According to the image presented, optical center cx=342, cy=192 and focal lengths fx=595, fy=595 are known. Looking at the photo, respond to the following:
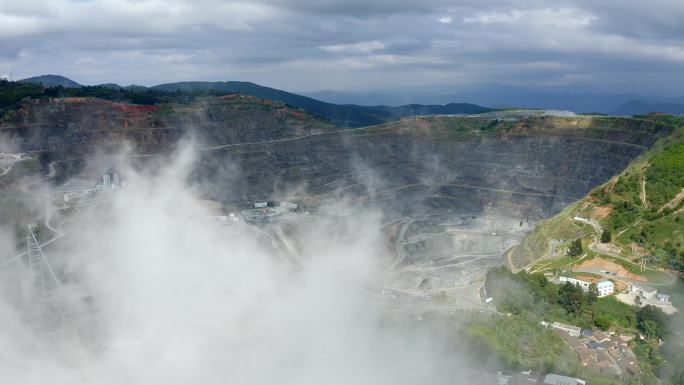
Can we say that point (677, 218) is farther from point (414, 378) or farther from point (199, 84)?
point (199, 84)

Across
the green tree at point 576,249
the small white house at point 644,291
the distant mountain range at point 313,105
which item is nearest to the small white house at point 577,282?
the small white house at point 644,291

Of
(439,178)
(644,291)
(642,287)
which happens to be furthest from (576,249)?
(439,178)

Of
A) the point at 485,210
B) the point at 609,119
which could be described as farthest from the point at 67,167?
the point at 609,119

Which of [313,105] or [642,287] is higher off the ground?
[313,105]

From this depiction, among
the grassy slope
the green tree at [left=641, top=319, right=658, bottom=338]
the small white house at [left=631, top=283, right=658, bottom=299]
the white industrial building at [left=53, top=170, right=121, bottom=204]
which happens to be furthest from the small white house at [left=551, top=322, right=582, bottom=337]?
the white industrial building at [left=53, top=170, right=121, bottom=204]

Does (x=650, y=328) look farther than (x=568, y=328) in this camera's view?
No

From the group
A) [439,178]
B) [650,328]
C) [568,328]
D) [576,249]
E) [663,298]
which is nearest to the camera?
[650,328]

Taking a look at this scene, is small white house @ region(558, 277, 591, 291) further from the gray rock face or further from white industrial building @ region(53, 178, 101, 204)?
white industrial building @ region(53, 178, 101, 204)

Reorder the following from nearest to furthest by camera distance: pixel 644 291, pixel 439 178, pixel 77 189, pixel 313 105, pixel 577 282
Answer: pixel 644 291 < pixel 577 282 < pixel 77 189 < pixel 439 178 < pixel 313 105

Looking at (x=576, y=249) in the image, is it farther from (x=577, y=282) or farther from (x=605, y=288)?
(x=605, y=288)
